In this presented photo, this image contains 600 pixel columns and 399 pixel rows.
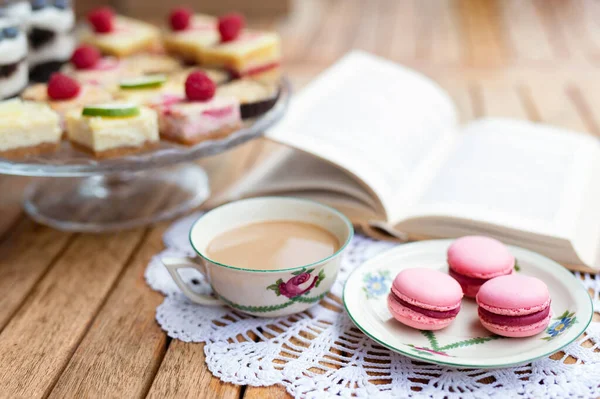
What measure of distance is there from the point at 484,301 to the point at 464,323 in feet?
0.18

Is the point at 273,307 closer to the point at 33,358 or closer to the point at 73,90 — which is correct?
the point at 33,358

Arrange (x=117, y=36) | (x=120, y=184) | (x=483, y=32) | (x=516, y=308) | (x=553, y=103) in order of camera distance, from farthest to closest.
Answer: (x=483, y=32)
(x=553, y=103)
(x=117, y=36)
(x=120, y=184)
(x=516, y=308)

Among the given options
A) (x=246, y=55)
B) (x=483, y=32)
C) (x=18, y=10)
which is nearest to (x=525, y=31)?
(x=483, y=32)

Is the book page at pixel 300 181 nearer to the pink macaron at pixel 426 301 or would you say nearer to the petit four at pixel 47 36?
the pink macaron at pixel 426 301

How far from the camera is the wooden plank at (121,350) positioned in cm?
80

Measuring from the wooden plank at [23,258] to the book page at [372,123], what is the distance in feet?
1.29

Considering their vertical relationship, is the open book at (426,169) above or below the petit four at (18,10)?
below

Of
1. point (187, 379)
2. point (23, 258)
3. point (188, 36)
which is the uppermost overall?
point (188, 36)

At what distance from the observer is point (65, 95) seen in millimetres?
1222

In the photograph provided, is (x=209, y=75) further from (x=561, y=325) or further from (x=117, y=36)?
(x=561, y=325)

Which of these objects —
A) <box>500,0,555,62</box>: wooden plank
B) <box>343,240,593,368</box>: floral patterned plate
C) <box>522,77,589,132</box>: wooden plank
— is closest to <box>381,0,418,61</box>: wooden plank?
<box>500,0,555,62</box>: wooden plank

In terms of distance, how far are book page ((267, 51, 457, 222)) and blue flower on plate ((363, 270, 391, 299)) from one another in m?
0.18

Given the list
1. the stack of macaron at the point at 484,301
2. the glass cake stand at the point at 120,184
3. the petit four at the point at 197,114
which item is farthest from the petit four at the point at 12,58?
the stack of macaron at the point at 484,301

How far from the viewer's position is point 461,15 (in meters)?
2.85
